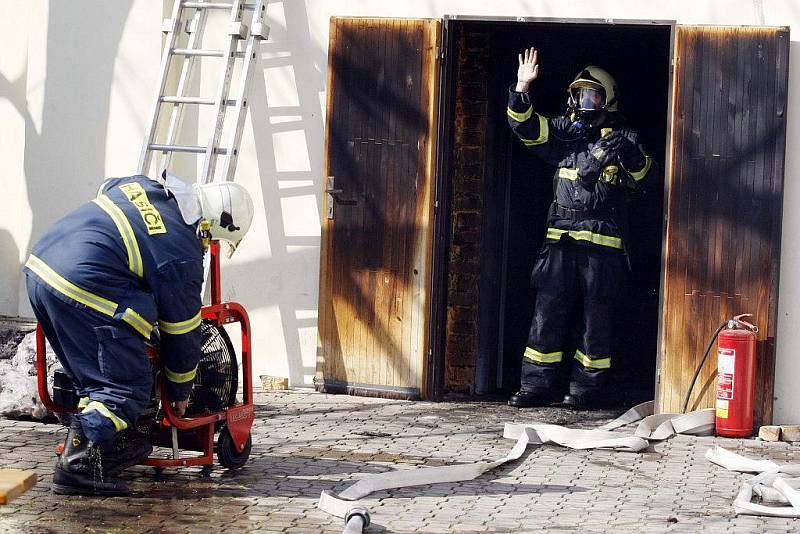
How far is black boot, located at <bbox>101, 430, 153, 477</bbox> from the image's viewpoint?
18.5ft

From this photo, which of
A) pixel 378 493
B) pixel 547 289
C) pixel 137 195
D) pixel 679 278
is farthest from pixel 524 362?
pixel 137 195

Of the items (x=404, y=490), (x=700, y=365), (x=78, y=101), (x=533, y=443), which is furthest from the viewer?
(x=78, y=101)

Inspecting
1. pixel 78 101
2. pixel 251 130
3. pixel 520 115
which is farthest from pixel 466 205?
pixel 78 101

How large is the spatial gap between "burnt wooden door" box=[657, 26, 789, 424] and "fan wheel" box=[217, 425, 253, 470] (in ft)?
9.64

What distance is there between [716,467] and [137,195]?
3.37 m

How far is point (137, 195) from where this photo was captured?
5699 mm

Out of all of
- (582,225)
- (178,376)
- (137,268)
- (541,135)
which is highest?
(541,135)

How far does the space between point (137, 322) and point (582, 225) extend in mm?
3648

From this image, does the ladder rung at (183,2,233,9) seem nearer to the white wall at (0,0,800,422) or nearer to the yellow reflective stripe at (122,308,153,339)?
the white wall at (0,0,800,422)

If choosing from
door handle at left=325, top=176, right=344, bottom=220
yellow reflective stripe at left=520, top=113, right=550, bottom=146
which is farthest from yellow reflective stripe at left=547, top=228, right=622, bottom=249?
door handle at left=325, top=176, right=344, bottom=220

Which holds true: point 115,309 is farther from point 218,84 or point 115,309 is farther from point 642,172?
point 642,172

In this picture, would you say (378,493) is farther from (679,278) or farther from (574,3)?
(574,3)

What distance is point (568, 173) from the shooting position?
328 inches

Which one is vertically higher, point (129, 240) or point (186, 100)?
point (186, 100)
